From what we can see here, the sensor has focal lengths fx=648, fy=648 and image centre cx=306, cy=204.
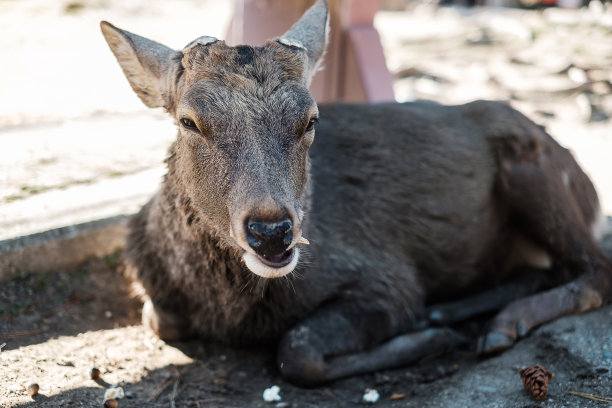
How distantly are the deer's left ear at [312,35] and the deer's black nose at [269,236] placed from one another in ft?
4.42

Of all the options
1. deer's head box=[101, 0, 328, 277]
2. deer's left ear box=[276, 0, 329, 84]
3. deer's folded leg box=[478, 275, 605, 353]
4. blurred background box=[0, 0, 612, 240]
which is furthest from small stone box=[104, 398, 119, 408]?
deer's folded leg box=[478, 275, 605, 353]

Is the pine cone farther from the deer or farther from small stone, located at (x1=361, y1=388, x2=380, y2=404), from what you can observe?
small stone, located at (x1=361, y1=388, x2=380, y2=404)

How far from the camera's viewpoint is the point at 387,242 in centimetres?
489

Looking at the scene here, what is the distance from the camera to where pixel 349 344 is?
13.9 feet

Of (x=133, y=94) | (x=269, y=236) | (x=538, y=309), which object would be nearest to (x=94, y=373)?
(x=269, y=236)

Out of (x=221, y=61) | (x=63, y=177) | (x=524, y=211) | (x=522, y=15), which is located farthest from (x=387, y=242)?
(x=522, y=15)

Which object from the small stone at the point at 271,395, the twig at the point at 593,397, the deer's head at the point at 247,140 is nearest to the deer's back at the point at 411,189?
the deer's head at the point at 247,140

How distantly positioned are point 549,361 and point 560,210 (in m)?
1.44

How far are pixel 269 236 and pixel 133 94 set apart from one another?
633cm

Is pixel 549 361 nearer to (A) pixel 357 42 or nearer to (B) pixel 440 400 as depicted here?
(B) pixel 440 400

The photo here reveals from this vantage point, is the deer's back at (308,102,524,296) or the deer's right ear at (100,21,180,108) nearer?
the deer's right ear at (100,21,180,108)

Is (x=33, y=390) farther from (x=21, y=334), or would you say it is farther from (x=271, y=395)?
(x=271, y=395)

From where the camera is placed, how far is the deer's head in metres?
3.17

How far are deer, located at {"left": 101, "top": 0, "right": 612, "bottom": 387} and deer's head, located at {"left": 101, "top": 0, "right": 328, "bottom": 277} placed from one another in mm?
11
